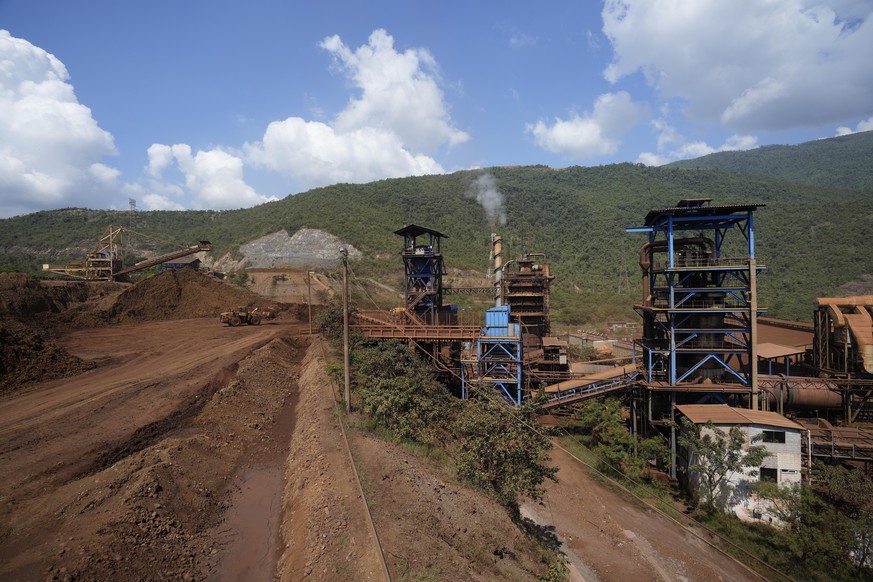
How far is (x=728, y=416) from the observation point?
20984mm

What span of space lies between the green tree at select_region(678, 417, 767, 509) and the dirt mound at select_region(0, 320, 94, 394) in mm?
34752

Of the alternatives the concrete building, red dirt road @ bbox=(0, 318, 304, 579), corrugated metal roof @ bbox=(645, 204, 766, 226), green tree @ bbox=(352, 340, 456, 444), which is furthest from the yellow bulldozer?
the concrete building

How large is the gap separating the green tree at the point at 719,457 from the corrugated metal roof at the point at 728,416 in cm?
40

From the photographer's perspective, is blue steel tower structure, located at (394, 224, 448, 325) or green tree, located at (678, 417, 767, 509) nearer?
green tree, located at (678, 417, 767, 509)

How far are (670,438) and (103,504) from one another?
26.2 meters

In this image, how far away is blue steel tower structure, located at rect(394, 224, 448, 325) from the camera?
34.5 meters

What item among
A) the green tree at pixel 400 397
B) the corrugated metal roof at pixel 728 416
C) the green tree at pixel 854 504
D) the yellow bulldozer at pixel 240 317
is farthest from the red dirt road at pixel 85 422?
the green tree at pixel 854 504

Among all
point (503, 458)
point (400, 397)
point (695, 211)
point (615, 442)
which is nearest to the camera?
point (503, 458)

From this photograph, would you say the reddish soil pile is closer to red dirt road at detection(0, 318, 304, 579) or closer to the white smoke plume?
red dirt road at detection(0, 318, 304, 579)

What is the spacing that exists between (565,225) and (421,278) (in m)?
95.3

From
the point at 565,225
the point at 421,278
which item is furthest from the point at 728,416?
the point at 565,225

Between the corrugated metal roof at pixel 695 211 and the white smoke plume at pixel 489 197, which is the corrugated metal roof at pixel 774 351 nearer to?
the corrugated metal roof at pixel 695 211

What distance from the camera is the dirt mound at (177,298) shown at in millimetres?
46312

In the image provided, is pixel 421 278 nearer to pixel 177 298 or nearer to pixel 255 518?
pixel 255 518
